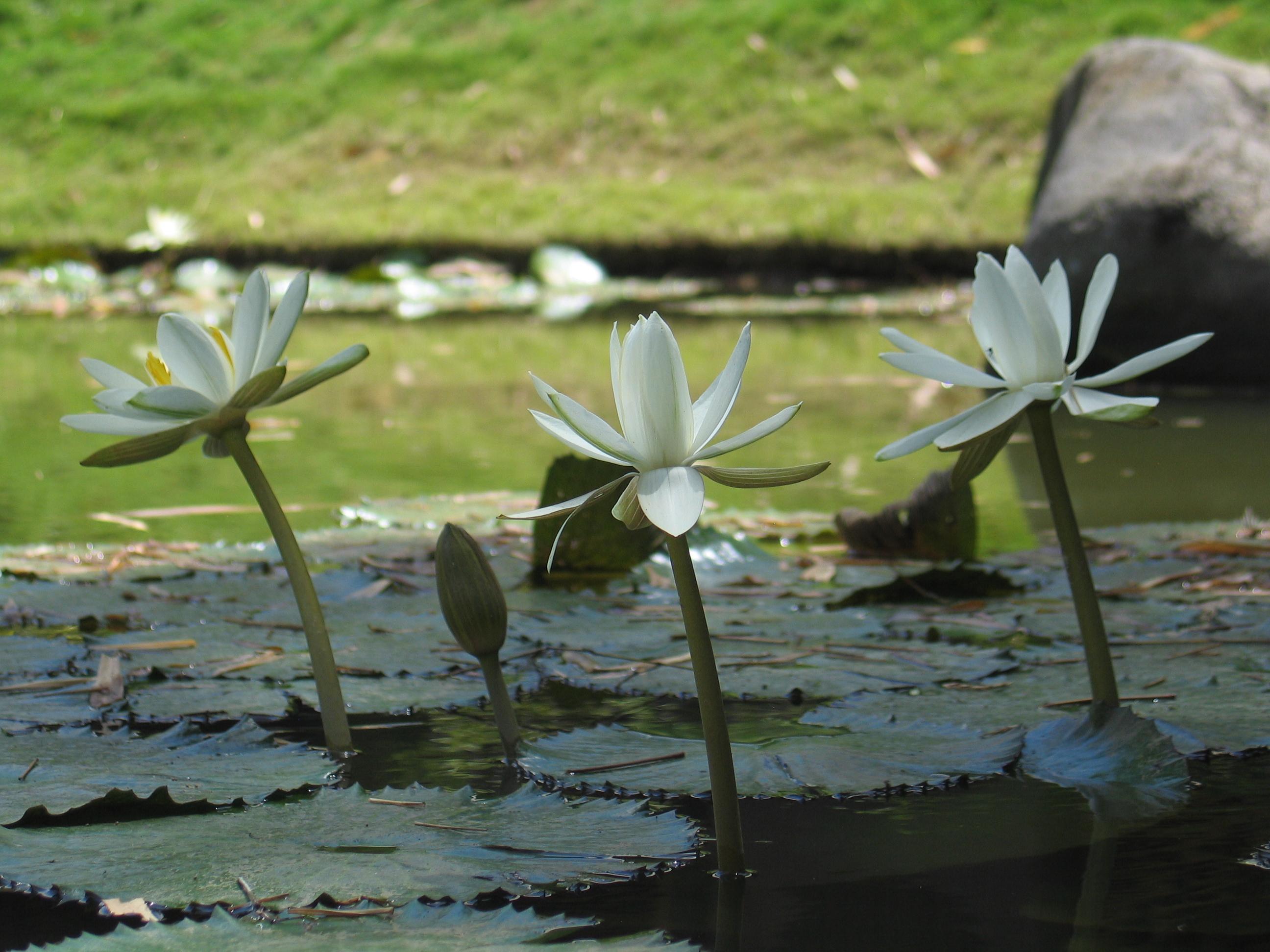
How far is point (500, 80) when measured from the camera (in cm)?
855

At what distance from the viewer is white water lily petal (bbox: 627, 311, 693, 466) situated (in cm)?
67

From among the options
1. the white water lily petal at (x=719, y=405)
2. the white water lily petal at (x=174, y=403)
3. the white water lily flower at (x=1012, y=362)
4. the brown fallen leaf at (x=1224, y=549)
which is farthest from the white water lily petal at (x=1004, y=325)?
the brown fallen leaf at (x=1224, y=549)

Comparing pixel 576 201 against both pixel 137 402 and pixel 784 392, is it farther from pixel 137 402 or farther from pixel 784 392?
pixel 137 402

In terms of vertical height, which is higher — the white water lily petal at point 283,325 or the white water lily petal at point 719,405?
the white water lily petal at point 283,325

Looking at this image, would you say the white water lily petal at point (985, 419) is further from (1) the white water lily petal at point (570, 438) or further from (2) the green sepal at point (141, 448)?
(2) the green sepal at point (141, 448)

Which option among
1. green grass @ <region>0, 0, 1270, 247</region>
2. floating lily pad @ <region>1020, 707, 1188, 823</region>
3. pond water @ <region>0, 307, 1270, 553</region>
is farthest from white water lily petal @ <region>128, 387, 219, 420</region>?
green grass @ <region>0, 0, 1270, 247</region>

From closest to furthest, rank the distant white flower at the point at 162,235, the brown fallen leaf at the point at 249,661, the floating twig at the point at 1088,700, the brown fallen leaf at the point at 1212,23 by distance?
the floating twig at the point at 1088,700
the brown fallen leaf at the point at 249,661
the distant white flower at the point at 162,235
the brown fallen leaf at the point at 1212,23

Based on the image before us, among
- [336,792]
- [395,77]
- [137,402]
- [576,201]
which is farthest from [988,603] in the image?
[395,77]

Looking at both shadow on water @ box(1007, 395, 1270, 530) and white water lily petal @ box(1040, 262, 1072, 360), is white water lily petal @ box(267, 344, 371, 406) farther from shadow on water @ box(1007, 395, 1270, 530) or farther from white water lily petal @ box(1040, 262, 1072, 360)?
shadow on water @ box(1007, 395, 1270, 530)

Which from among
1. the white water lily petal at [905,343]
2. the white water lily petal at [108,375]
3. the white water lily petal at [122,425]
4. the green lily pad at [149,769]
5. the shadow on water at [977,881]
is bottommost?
the shadow on water at [977,881]

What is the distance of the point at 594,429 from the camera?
0.67m

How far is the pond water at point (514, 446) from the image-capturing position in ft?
6.35

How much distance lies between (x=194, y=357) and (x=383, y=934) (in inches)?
16.0

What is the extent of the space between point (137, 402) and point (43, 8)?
38.0ft
